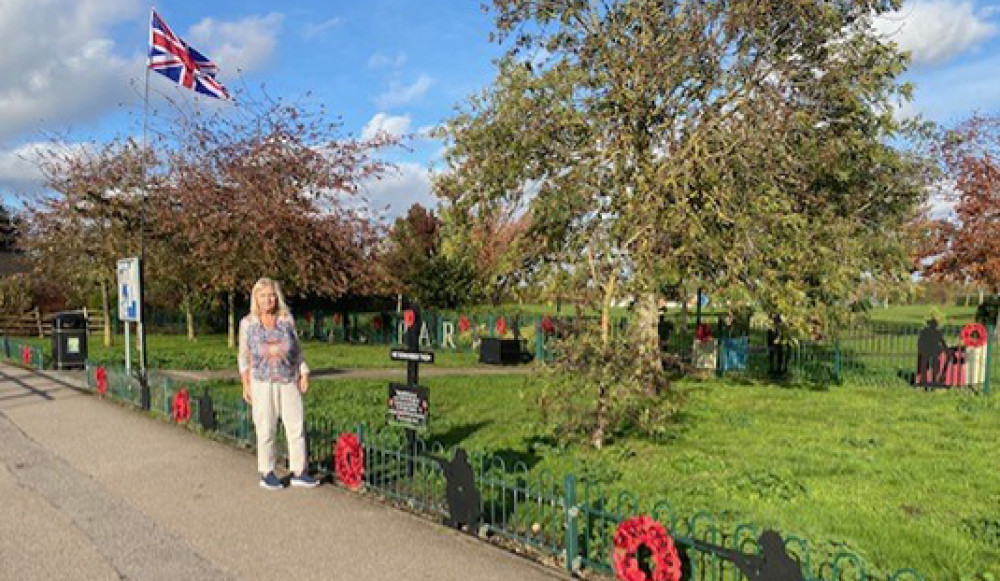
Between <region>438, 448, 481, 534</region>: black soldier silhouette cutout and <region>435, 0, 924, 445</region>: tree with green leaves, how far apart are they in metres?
2.22

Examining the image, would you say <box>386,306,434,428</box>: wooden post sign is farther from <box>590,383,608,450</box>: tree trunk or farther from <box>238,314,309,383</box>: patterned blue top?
<box>590,383,608,450</box>: tree trunk

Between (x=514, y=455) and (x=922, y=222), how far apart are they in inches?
962

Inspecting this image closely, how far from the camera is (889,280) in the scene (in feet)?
49.2

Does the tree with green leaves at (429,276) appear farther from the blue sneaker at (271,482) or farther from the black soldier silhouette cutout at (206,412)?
the blue sneaker at (271,482)

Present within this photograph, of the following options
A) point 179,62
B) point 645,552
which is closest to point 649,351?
point 645,552

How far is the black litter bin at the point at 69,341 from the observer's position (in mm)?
15508

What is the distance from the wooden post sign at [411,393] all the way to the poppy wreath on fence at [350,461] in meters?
0.36

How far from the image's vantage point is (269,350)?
6102 millimetres

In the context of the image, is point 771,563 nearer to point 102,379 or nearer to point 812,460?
point 812,460

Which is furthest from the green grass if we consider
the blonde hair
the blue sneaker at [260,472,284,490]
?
the blonde hair

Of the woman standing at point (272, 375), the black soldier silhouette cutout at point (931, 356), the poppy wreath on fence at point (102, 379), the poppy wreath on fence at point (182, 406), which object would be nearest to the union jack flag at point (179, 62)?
the poppy wreath on fence at point (102, 379)

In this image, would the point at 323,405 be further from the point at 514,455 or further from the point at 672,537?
the point at 672,537

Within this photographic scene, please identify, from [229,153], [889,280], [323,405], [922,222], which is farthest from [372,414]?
[922,222]

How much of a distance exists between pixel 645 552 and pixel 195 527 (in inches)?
123
